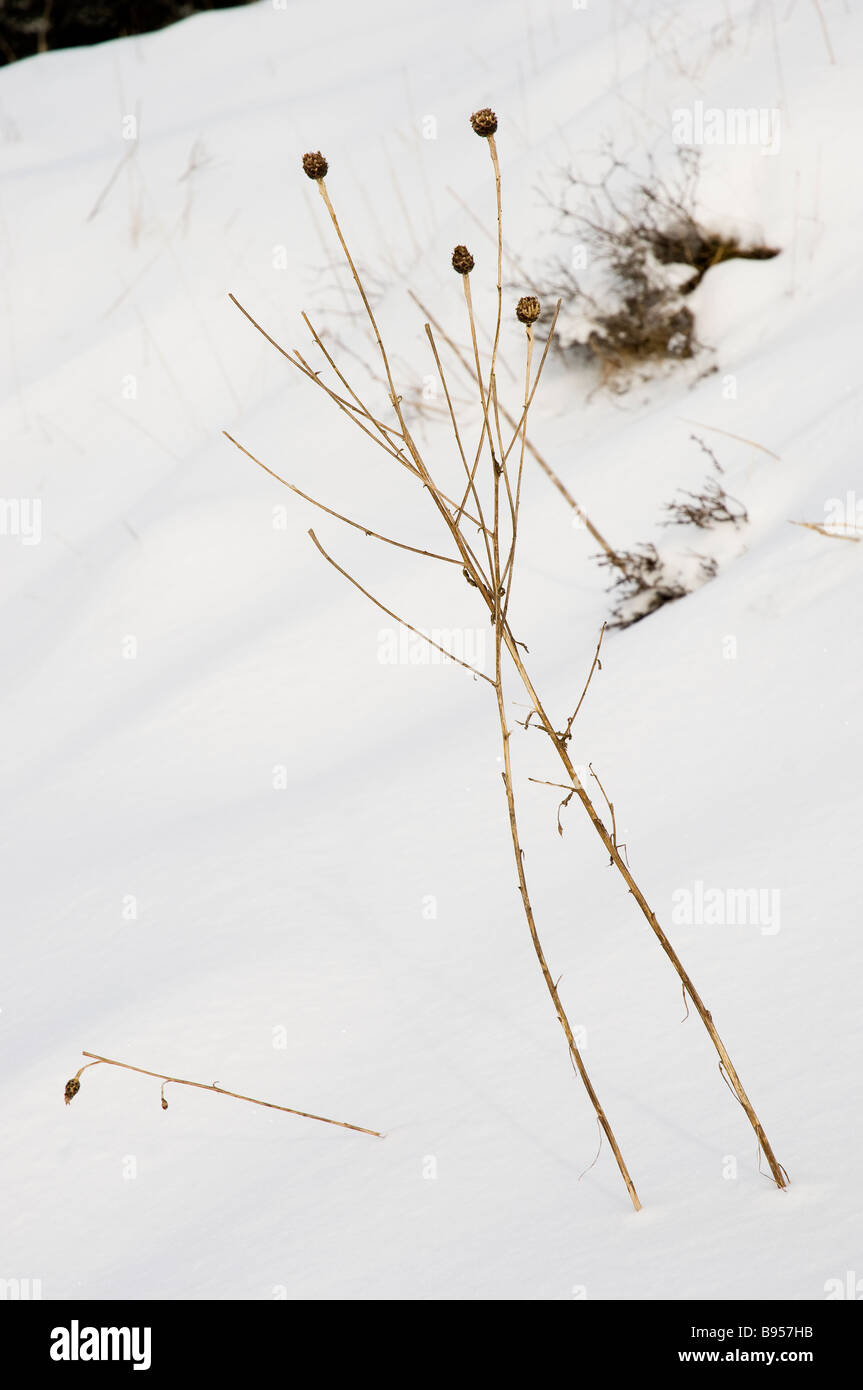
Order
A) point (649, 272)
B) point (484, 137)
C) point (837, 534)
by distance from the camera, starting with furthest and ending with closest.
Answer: point (649, 272) → point (837, 534) → point (484, 137)

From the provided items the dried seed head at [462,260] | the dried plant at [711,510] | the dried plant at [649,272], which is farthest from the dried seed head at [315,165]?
the dried plant at [649,272]

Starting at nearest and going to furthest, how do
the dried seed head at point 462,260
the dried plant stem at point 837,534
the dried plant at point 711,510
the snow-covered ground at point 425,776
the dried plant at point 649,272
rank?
the dried seed head at point 462,260 → the snow-covered ground at point 425,776 → the dried plant stem at point 837,534 → the dried plant at point 711,510 → the dried plant at point 649,272

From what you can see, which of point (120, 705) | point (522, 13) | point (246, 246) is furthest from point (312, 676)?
point (522, 13)

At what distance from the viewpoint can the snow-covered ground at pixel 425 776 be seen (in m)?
1.29

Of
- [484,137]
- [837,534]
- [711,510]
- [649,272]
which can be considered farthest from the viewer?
[649,272]

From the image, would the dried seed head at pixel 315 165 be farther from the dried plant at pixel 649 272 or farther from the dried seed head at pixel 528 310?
the dried plant at pixel 649 272

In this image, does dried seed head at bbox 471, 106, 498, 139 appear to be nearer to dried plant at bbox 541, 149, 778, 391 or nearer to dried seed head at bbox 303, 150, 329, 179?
dried seed head at bbox 303, 150, 329, 179

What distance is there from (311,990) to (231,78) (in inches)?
252

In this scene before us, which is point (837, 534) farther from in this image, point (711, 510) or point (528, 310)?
point (528, 310)

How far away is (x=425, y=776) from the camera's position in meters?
2.23

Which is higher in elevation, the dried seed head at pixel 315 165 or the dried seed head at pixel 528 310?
the dried seed head at pixel 315 165

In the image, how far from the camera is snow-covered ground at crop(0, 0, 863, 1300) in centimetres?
129

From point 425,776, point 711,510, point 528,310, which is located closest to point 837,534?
point 711,510

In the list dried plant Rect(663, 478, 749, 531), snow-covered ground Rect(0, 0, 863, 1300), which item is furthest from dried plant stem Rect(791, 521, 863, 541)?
dried plant Rect(663, 478, 749, 531)
